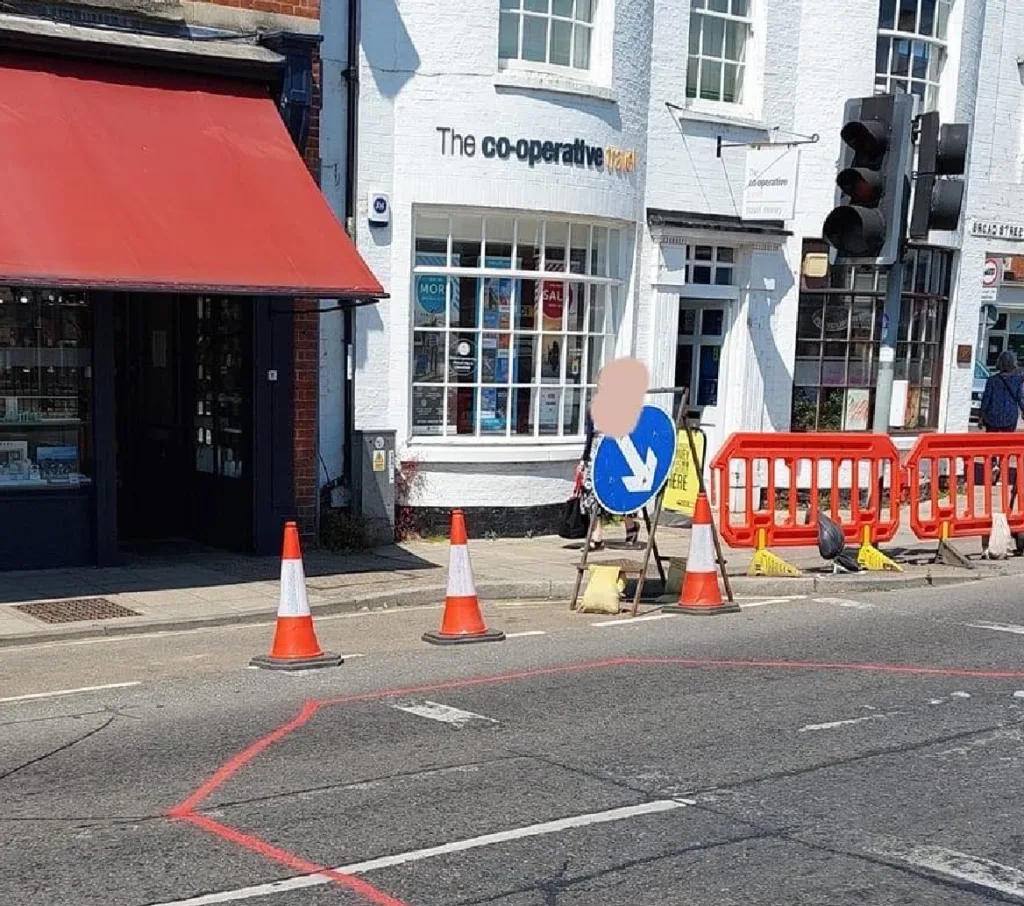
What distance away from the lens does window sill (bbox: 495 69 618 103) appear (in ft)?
43.1

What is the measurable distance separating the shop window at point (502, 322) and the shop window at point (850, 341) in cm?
337

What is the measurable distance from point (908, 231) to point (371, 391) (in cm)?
515

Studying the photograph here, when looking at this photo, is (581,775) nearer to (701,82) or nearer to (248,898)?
(248,898)

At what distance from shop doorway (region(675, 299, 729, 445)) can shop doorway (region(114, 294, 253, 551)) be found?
18.4ft

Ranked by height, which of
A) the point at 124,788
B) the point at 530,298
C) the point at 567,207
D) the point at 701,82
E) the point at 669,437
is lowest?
the point at 124,788

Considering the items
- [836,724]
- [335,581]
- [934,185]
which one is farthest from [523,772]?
[934,185]

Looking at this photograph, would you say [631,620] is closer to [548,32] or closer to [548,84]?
[548,84]

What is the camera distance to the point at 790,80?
15.8 m

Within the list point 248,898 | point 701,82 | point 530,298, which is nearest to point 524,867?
point 248,898

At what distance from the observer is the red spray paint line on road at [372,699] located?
4.91 metres

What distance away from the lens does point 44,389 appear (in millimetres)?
11289

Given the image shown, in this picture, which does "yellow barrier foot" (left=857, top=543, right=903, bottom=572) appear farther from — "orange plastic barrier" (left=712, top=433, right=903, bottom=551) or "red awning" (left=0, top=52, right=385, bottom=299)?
"red awning" (left=0, top=52, right=385, bottom=299)

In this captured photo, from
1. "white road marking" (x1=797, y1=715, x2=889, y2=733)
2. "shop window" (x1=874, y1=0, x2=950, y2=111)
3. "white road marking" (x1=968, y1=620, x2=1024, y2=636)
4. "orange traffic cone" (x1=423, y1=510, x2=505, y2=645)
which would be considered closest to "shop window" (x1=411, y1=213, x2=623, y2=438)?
"orange traffic cone" (x1=423, y1=510, x2=505, y2=645)

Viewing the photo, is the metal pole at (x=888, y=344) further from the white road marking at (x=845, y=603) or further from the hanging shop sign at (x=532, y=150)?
the hanging shop sign at (x=532, y=150)
